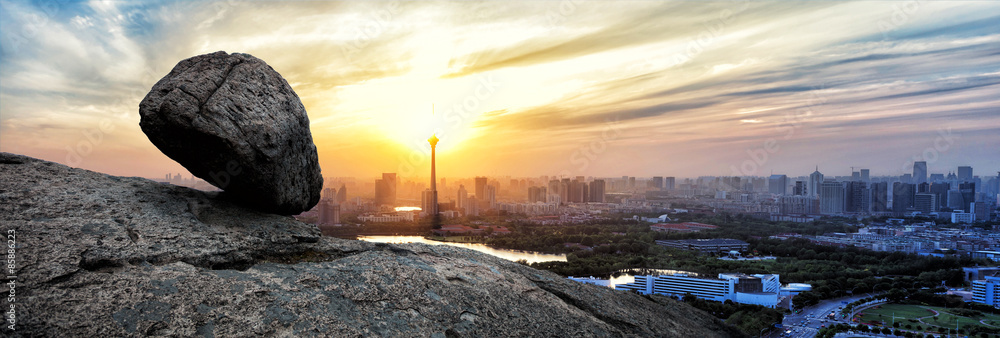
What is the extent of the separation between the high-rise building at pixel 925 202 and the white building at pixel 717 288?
179 ft

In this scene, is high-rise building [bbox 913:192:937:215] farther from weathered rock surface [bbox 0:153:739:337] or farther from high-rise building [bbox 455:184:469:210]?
weathered rock surface [bbox 0:153:739:337]

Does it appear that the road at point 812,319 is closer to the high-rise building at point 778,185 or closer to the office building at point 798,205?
the office building at point 798,205

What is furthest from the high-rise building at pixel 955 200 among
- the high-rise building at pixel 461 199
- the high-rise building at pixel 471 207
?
the high-rise building at pixel 461 199

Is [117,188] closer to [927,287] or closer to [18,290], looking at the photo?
[18,290]

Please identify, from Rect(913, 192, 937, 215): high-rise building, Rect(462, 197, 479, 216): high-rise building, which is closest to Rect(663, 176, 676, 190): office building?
Rect(913, 192, 937, 215): high-rise building

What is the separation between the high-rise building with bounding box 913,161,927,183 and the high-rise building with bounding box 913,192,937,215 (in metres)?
12.4

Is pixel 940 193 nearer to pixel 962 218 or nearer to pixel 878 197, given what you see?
pixel 878 197

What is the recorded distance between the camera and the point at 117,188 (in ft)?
11.7

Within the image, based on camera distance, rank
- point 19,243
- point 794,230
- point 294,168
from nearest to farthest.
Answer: point 19,243 → point 294,168 → point 794,230

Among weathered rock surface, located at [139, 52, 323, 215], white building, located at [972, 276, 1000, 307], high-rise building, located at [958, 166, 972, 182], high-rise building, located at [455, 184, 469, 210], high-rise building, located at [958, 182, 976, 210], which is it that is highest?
high-rise building, located at [958, 166, 972, 182]

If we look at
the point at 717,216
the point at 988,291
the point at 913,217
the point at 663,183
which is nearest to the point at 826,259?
the point at 988,291

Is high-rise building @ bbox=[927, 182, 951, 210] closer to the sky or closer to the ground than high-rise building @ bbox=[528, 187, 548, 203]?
closer to the sky

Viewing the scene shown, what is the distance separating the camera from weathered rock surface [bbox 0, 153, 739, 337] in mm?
2389

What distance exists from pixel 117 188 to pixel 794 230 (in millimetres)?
52249
